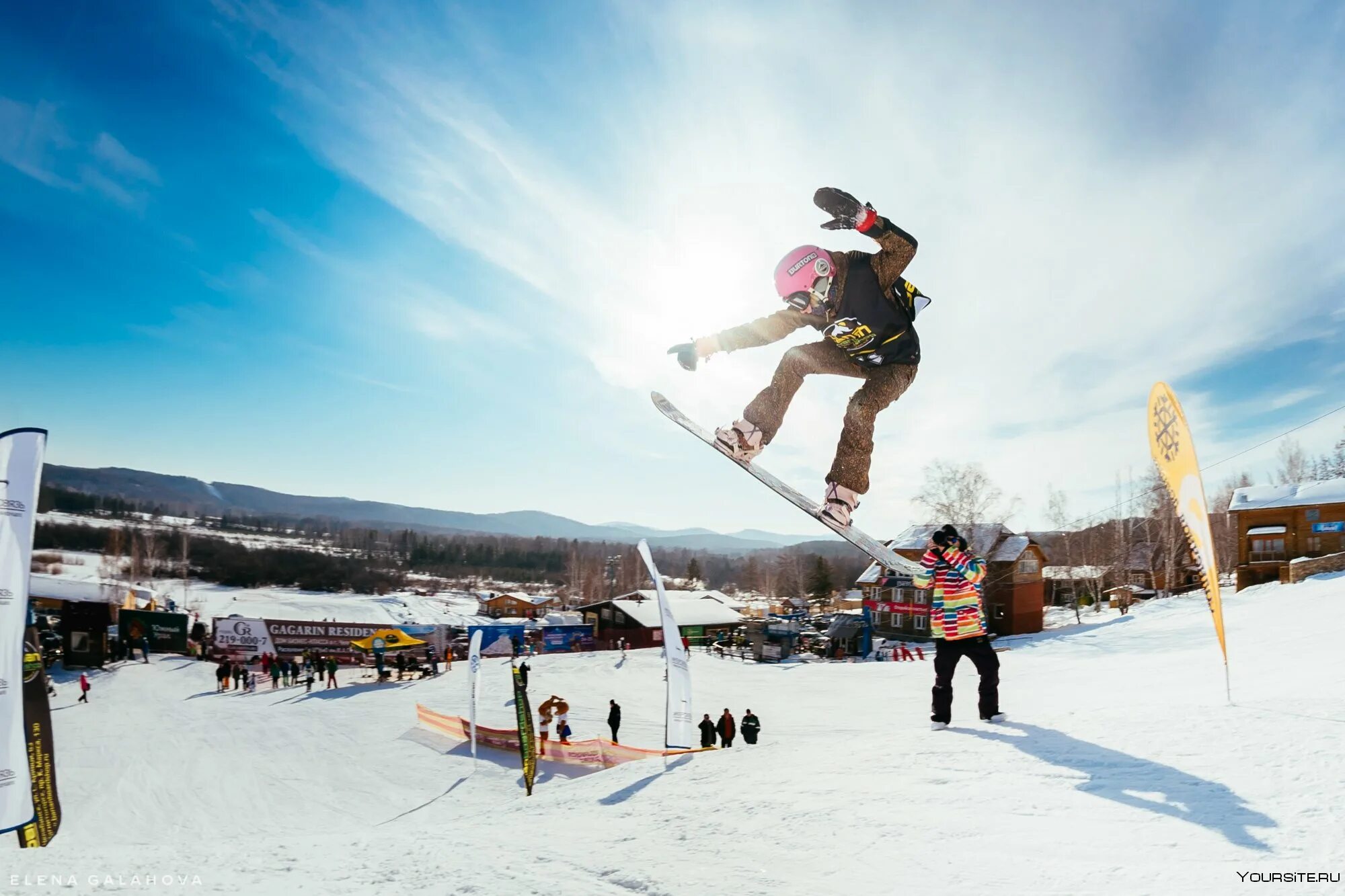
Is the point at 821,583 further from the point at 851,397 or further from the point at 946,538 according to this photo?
the point at 851,397

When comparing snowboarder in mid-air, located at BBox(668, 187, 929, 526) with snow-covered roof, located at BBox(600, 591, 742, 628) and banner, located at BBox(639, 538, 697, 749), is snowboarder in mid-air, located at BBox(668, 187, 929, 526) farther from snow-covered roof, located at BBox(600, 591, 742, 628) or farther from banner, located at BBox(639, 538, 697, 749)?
snow-covered roof, located at BBox(600, 591, 742, 628)

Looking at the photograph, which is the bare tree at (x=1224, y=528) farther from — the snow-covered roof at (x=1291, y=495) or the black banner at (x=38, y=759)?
the black banner at (x=38, y=759)

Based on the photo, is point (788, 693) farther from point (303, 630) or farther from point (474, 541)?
point (474, 541)

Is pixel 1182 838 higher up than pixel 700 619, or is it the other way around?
pixel 1182 838

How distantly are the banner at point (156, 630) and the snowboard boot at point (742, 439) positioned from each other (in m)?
41.1

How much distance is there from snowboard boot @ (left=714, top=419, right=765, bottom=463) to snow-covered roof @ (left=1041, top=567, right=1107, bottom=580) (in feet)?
172

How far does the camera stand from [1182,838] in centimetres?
342

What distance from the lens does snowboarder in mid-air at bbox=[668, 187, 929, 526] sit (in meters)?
4.70

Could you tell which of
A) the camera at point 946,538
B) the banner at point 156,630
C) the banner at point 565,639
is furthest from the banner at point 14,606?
the banner at point 156,630

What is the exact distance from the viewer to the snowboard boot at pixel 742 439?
529 centimetres

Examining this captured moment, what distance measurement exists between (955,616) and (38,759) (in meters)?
8.98

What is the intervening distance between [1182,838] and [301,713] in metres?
25.1

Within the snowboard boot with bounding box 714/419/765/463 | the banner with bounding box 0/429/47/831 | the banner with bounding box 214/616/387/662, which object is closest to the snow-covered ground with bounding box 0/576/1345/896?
the banner with bounding box 0/429/47/831

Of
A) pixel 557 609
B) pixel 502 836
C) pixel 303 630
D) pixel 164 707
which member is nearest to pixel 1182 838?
pixel 502 836
